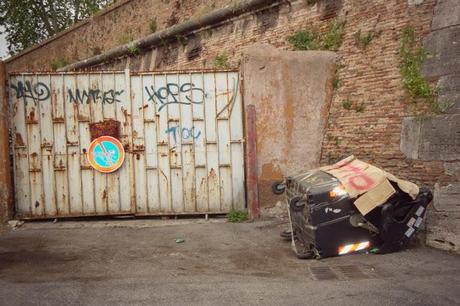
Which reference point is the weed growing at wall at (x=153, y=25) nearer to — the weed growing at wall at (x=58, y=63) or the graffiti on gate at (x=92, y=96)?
the graffiti on gate at (x=92, y=96)

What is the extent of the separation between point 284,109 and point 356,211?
284 centimetres

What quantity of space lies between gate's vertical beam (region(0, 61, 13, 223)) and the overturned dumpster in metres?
4.76

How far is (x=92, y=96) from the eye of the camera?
7.61m

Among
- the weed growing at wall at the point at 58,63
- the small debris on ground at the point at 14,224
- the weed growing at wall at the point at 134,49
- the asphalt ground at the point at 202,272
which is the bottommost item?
the asphalt ground at the point at 202,272

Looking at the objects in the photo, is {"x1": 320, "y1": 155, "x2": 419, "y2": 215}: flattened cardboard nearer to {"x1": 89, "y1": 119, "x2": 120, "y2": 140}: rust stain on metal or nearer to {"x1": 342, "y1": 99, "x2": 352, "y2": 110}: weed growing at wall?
{"x1": 342, "y1": 99, "x2": 352, "y2": 110}: weed growing at wall

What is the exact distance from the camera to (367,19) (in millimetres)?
7074

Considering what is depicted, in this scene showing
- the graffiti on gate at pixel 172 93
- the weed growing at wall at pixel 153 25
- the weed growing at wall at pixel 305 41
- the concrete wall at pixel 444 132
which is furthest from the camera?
the weed growing at wall at pixel 153 25

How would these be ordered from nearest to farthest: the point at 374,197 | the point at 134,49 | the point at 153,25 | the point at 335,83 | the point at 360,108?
the point at 374,197, the point at 360,108, the point at 335,83, the point at 153,25, the point at 134,49

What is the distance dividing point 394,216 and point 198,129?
366 cm

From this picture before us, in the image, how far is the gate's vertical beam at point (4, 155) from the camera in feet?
23.9

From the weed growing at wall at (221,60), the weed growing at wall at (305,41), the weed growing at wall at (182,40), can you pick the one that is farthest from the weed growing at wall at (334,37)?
the weed growing at wall at (182,40)

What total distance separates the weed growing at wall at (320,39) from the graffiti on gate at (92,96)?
3.31 m

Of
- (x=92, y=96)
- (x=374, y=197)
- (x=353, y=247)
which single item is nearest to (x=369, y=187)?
(x=374, y=197)

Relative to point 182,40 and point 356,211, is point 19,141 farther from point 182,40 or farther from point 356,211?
point 356,211
